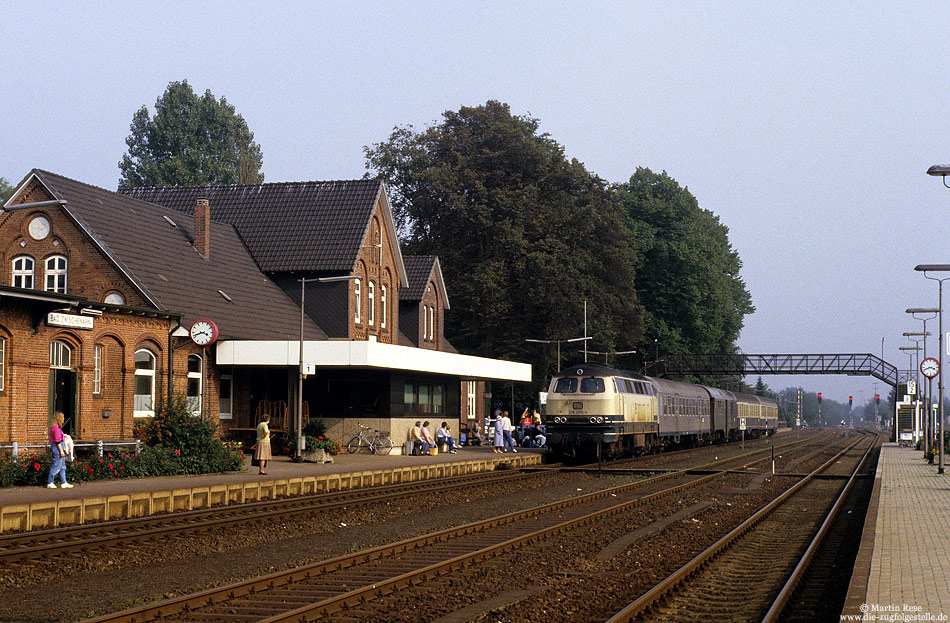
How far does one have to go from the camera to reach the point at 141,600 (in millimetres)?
11422

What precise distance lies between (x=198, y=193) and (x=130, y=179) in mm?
33449

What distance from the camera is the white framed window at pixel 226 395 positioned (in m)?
35.4

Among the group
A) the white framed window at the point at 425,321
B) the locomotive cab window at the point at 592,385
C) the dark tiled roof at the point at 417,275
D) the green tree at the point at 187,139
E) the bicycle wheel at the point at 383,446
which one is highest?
the green tree at the point at 187,139

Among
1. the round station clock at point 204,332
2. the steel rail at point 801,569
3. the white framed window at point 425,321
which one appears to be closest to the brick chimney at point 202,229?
the round station clock at point 204,332

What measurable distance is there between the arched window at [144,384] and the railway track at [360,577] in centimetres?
1433

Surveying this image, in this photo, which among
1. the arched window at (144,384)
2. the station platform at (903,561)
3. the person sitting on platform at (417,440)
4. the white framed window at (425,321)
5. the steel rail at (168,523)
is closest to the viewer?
the station platform at (903,561)

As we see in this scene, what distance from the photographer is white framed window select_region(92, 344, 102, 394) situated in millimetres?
28312

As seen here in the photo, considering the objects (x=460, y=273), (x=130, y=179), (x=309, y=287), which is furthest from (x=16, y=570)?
(x=130, y=179)

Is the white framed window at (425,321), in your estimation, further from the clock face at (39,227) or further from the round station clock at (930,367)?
the round station clock at (930,367)

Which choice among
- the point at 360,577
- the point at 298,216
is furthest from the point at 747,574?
the point at 298,216

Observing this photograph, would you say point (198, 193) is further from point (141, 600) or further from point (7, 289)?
point (141, 600)

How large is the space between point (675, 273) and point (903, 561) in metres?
64.0

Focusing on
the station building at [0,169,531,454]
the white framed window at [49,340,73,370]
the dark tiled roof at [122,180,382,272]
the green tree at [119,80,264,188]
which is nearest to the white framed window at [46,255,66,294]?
the station building at [0,169,531,454]

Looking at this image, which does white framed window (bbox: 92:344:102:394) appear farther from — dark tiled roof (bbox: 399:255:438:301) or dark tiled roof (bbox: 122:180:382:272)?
dark tiled roof (bbox: 399:255:438:301)
